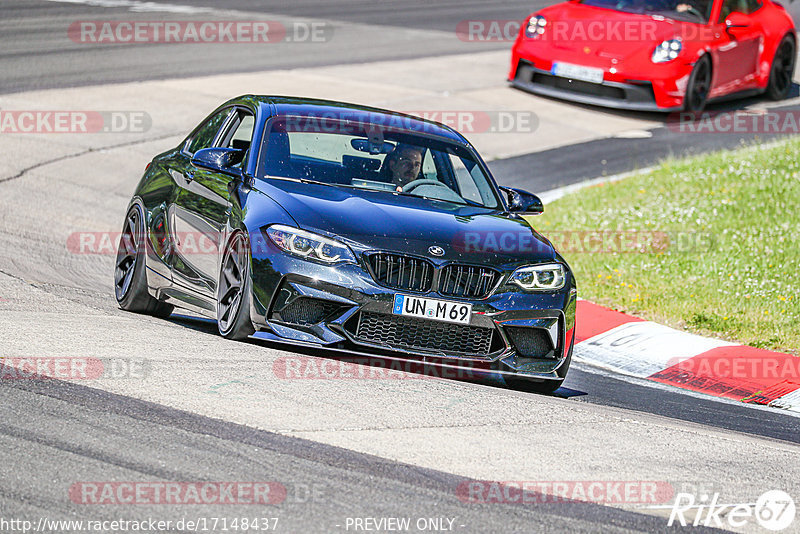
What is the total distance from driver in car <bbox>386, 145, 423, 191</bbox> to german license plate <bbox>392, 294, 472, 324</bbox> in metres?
1.33

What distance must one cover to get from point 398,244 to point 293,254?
0.59m

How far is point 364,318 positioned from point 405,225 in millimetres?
668

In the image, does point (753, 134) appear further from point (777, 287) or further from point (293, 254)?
point (293, 254)

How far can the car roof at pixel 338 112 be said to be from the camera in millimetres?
8328

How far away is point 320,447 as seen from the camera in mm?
5191

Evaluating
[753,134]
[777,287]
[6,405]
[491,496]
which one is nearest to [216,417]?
[6,405]

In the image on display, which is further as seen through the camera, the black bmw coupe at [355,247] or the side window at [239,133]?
the side window at [239,133]
